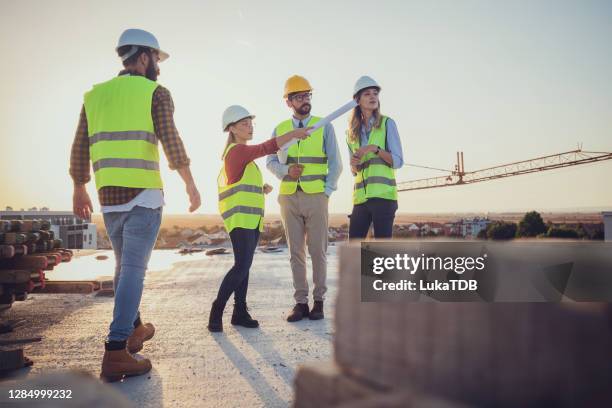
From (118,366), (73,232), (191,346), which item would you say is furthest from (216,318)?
(73,232)

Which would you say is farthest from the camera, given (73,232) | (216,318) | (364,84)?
(73,232)

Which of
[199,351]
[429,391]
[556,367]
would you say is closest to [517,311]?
[556,367]

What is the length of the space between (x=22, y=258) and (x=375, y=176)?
11.7ft

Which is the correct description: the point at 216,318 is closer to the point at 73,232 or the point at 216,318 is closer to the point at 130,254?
the point at 130,254

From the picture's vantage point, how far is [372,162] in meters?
4.18

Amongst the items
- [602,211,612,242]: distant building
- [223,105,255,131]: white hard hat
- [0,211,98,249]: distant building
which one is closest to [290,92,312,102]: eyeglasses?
[223,105,255,131]: white hard hat

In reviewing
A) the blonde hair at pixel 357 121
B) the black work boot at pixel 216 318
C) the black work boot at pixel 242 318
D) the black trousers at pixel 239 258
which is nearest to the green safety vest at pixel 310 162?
the blonde hair at pixel 357 121

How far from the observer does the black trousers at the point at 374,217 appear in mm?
4043

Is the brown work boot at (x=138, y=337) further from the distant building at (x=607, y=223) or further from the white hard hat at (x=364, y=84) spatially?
the distant building at (x=607, y=223)

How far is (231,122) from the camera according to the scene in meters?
4.00

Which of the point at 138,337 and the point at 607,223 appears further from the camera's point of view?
the point at 607,223

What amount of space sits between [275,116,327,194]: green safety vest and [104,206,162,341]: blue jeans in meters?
1.77

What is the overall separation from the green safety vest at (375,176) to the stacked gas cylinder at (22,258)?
10.7 feet

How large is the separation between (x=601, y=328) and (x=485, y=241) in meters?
0.27
